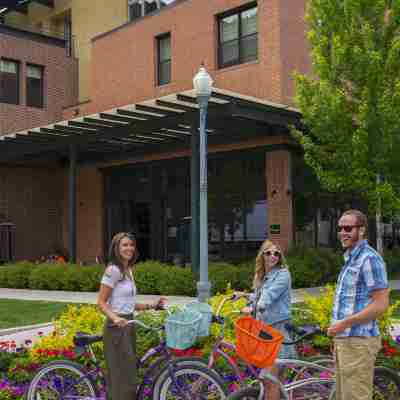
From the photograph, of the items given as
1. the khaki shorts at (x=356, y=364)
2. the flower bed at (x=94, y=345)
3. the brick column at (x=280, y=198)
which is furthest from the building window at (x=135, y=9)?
the khaki shorts at (x=356, y=364)

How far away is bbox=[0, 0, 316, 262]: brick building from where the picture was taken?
17453mm

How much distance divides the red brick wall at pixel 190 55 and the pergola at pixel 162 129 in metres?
1.86

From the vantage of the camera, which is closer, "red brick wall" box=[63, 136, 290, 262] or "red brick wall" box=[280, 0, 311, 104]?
"red brick wall" box=[280, 0, 311, 104]

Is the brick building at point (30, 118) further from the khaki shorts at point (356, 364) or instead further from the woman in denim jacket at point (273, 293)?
the khaki shorts at point (356, 364)

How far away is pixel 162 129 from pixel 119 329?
13.2 metres

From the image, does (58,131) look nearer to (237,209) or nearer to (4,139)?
(4,139)

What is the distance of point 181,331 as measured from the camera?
4859 millimetres

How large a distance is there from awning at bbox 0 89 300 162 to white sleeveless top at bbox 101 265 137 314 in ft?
31.9

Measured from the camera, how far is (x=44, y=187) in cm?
2645

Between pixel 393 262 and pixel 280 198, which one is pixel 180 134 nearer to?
pixel 280 198

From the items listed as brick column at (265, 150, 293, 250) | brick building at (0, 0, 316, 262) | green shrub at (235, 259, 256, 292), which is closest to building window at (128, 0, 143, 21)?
brick building at (0, 0, 316, 262)

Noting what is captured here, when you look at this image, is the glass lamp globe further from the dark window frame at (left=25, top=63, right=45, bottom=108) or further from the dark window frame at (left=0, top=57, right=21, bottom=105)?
the dark window frame at (left=25, top=63, right=45, bottom=108)

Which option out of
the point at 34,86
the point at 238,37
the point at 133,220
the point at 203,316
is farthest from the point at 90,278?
the point at 203,316

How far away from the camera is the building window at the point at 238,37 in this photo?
65.1 feet
